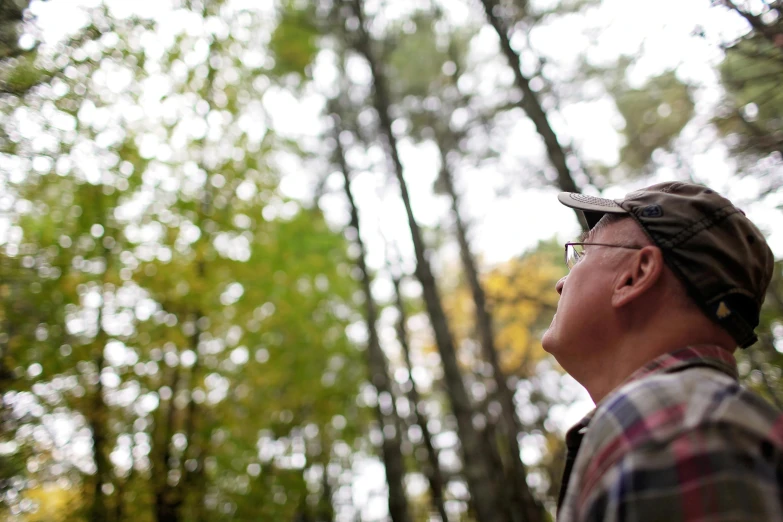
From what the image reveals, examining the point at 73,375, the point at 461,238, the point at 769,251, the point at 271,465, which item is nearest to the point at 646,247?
the point at 769,251

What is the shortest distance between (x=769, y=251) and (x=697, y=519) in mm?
771

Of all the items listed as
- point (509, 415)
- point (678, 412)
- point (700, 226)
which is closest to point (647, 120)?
point (509, 415)

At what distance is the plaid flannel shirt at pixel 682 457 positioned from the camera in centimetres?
76

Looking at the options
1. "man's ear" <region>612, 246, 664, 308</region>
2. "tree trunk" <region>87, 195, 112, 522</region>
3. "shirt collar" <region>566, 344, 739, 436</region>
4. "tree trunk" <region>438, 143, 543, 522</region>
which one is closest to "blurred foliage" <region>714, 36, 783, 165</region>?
"man's ear" <region>612, 246, 664, 308</region>

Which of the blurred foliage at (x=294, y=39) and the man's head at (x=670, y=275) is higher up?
the blurred foliage at (x=294, y=39)

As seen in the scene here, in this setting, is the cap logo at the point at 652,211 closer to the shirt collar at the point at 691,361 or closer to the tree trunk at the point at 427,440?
the shirt collar at the point at 691,361

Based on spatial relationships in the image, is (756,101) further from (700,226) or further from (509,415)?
(509,415)

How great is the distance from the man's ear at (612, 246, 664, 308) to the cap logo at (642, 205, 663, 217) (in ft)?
0.27

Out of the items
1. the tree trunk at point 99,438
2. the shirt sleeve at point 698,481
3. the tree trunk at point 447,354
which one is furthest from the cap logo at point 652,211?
the tree trunk at point 447,354

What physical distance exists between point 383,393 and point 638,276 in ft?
26.8

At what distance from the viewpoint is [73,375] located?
4535 mm

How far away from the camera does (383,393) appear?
905 cm

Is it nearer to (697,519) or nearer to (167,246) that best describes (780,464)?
(697,519)

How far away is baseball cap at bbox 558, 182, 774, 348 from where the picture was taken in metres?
1.12
